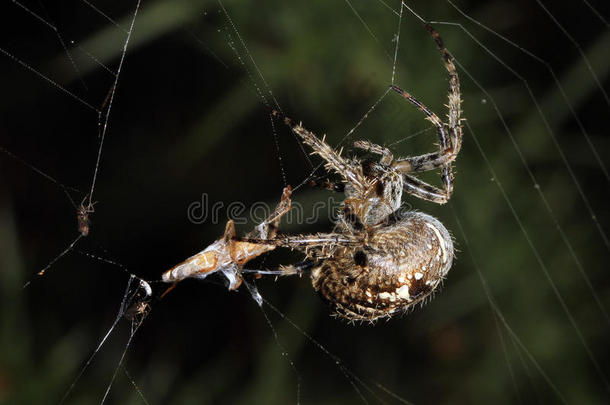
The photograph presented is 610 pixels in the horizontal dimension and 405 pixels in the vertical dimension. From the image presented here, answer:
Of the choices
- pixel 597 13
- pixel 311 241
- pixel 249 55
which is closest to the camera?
pixel 311 241

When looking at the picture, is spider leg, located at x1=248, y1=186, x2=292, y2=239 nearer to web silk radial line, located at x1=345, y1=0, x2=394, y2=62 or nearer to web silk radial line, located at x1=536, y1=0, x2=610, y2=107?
web silk radial line, located at x1=345, y1=0, x2=394, y2=62

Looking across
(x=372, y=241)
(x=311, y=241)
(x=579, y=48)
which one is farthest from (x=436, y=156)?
Result: (x=579, y=48)

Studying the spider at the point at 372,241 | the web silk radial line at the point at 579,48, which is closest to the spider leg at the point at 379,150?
the spider at the point at 372,241

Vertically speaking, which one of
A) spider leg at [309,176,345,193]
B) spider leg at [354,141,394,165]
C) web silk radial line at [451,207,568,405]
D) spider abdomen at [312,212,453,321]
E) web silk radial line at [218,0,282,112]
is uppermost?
web silk radial line at [218,0,282,112]

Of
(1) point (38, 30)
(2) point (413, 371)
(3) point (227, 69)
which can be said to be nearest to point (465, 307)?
(2) point (413, 371)

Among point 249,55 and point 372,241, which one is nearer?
point 372,241

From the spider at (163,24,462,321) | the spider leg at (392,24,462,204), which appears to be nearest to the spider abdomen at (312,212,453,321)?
the spider at (163,24,462,321)

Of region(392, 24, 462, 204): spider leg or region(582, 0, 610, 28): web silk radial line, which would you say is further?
region(582, 0, 610, 28): web silk radial line

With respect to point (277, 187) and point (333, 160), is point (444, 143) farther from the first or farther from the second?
point (277, 187)
